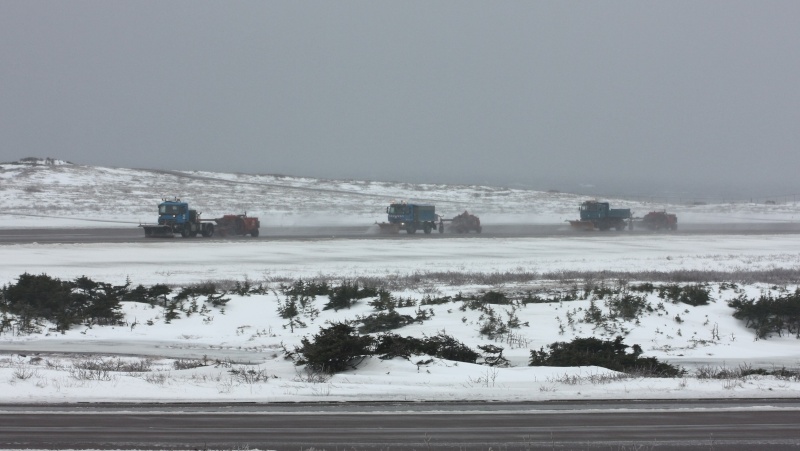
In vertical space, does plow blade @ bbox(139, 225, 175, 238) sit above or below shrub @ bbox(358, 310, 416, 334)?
below

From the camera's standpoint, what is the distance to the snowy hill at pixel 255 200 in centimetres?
7888

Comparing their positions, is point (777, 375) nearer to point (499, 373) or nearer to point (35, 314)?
point (499, 373)

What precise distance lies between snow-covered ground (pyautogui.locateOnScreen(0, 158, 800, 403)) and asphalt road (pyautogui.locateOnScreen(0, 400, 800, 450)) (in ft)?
2.20

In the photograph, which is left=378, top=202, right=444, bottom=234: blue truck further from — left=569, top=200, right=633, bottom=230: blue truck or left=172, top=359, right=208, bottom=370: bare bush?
left=172, top=359, right=208, bottom=370: bare bush

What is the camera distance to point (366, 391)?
1229 centimetres

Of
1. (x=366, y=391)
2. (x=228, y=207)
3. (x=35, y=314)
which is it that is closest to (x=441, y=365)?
(x=366, y=391)

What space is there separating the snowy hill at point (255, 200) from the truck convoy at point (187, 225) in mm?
14726

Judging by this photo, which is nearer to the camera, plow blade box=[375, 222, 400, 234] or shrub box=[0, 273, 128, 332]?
shrub box=[0, 273, 128, 332]

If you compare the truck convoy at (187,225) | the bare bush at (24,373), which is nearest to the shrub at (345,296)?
the bare bush at (24,373)

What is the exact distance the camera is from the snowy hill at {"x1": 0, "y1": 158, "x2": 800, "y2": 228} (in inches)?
3105

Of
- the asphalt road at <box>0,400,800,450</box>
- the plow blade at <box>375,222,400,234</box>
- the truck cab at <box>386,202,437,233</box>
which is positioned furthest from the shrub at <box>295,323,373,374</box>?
the truck cab at <box>386,202,437,233</box>

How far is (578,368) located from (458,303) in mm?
8723

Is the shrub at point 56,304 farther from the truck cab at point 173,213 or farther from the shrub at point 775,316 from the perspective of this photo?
the truck cab at point 173,213

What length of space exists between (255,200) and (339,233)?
40.6 metres
